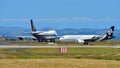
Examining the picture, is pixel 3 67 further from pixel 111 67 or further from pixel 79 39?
pixel 79 39

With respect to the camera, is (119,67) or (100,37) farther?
(100,37)

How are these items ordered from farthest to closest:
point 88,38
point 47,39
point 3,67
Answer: point 47,39, point 88,38, point 3,67

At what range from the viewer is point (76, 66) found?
42125mm

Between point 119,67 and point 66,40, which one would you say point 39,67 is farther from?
point 66,40

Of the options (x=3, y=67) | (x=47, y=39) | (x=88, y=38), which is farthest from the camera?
(x=47, y=39)

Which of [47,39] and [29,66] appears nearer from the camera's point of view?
[29,66]

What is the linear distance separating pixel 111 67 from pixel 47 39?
156631 mm

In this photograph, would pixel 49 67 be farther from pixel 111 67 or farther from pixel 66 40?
pixel 66 40

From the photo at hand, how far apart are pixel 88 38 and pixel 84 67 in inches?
4641

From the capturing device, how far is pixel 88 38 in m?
159

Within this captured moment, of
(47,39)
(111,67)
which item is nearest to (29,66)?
(111,67)

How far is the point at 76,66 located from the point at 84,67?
41.2 inches

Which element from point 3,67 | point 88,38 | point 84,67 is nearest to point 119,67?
point 84,67

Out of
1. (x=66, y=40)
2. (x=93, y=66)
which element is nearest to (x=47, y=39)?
(x=66, y=40)
